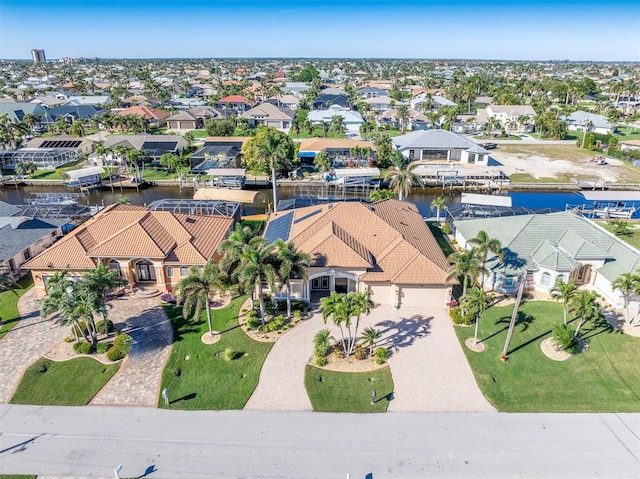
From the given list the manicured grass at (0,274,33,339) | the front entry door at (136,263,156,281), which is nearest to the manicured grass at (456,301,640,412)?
the front entry door at (136,263,156,281)

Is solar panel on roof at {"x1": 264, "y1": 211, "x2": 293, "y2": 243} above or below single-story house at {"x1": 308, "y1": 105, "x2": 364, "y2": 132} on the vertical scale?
below

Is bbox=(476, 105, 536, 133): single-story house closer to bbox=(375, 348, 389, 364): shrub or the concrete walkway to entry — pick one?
the concrete walkway to entry

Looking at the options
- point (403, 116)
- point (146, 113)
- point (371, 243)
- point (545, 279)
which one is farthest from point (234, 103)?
point (545, 279)

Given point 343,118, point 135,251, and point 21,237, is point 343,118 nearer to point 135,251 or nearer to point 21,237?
point 21,237

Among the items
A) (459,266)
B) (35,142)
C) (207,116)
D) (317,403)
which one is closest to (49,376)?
(317,403)

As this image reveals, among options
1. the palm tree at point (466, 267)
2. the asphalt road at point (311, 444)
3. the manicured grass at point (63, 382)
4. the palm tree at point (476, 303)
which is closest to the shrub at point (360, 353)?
the asphalt road at point (311, 444)
